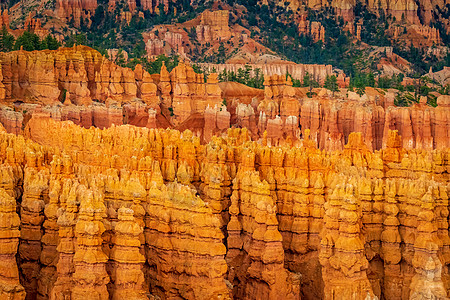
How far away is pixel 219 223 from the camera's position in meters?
47.5

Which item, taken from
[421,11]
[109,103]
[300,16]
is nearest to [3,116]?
[109,103]

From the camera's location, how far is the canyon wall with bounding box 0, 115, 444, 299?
4512 cm

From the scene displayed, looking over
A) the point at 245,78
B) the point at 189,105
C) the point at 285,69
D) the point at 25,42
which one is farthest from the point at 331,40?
the point at 25,42

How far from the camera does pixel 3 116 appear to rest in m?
78.1

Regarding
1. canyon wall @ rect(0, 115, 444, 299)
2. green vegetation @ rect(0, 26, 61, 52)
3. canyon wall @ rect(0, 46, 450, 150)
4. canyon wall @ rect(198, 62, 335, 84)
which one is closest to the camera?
canyon wall @ rect(0, 115, 444, 299)

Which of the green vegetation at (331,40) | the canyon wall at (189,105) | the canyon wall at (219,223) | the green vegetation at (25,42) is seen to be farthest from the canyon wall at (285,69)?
the canyon wall at (219,223)

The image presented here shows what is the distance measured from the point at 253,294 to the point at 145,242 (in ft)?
18.4

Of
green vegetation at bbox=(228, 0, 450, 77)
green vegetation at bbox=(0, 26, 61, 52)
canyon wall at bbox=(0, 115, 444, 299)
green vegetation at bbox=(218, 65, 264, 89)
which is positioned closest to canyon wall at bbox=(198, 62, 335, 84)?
green vegetation at bbox=(218, 65, 264, 89)

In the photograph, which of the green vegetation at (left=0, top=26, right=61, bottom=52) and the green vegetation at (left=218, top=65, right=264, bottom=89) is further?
the green vegetation at (left=218, top=65, right=264, bottom=89)

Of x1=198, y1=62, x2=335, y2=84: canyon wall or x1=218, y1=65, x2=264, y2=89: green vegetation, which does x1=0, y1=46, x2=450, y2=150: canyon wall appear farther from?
x1=198, y1=62, x2=335, y2=84: canyon wall

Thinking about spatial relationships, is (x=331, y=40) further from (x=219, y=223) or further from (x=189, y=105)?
(x=219, y=223)

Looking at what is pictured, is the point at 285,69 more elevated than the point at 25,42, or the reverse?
the point at 25,42

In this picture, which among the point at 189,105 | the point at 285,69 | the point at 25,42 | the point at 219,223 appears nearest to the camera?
the point at 219,223

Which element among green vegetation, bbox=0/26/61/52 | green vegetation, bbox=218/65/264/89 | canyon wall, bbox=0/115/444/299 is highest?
green vegetation, bbox=0/26/61/52
